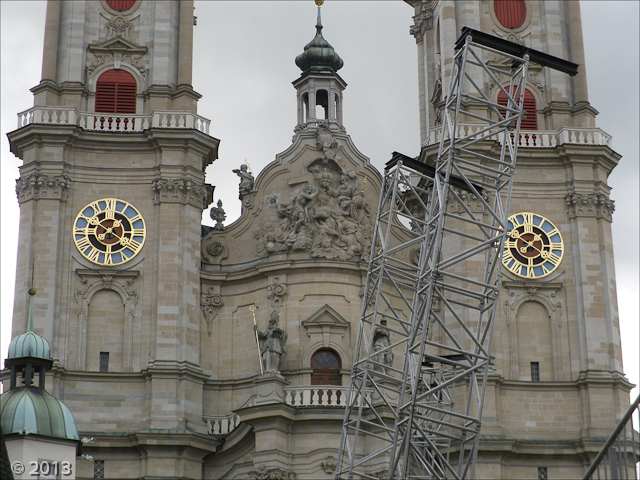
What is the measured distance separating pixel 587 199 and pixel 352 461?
1261cm

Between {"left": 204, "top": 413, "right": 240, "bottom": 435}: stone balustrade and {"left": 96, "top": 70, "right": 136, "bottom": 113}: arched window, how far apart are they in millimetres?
9909

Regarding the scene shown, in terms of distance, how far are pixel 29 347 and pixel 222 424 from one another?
729cm

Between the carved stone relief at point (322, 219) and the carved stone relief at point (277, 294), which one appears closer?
the carved stone relief at point (277, 294)

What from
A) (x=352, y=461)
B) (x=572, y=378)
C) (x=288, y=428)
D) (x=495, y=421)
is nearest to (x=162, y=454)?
(x=288, y=428)

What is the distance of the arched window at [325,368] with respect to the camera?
4291 centimetres

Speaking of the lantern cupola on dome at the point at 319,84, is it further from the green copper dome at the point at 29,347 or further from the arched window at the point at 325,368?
the green copper dome at the point at 29,347

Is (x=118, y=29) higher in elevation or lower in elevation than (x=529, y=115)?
higher

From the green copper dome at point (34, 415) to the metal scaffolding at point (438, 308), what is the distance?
23.7 ft

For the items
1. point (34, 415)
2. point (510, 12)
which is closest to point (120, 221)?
point (34, 415)

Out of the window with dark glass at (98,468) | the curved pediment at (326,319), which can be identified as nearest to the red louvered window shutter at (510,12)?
the curved pediment at (326,319)

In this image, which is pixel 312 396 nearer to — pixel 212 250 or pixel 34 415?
pixel 212 250

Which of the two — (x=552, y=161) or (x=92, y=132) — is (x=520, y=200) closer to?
(x=552, y=161)

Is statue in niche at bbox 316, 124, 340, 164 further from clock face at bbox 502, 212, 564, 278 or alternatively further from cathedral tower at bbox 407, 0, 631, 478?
clock face at bbox 502, 212, 564, 278

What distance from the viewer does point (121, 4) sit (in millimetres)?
46969
